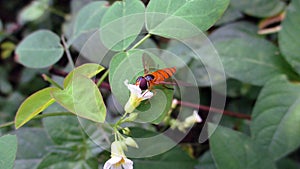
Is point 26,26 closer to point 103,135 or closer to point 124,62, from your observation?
point 103,135

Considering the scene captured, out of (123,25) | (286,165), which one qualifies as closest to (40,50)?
(123,25)

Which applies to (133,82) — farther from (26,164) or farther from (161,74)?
(26,164)

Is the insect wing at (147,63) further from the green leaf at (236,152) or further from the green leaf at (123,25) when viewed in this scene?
the green leaf at (236,152)

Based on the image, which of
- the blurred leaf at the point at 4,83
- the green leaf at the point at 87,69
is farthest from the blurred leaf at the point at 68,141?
the blurred leaf at the point at 4,83

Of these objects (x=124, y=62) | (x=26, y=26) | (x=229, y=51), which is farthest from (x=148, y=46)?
(x=26, y=26)

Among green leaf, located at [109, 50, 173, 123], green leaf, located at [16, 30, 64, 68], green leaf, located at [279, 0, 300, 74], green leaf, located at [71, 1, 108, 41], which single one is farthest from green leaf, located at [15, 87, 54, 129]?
green leaf, located at [279, 0, 300, 74]
